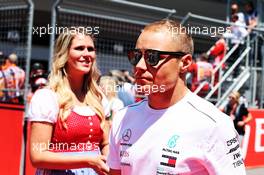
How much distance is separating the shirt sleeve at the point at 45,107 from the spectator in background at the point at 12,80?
4500 millimetres

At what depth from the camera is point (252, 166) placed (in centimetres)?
824

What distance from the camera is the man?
1.72m

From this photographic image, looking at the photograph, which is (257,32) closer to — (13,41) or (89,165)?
(13,41)

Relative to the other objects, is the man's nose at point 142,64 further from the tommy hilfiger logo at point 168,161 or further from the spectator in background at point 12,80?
the spectator in background at point 12,80

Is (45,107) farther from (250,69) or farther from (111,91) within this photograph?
(250,69)

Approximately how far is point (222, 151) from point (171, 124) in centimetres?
22

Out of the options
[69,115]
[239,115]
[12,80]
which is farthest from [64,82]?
[239,115]

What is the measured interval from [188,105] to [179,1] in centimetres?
1546

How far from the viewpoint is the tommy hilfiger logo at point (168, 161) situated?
174 centimetres

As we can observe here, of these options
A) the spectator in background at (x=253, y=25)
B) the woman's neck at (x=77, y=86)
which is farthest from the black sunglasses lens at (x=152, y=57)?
the spectator in background at (x=253, y=25)

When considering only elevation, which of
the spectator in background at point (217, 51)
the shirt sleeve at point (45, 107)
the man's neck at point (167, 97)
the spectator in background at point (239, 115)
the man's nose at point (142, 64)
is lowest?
the spectator in background at point (239, 115)

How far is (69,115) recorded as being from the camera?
112 inches

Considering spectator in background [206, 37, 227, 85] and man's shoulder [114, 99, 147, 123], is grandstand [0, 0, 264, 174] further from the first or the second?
man's shoulder [114, 99, 147, 123]

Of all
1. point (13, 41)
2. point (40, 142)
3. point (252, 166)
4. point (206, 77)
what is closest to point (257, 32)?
point (206, 77)
